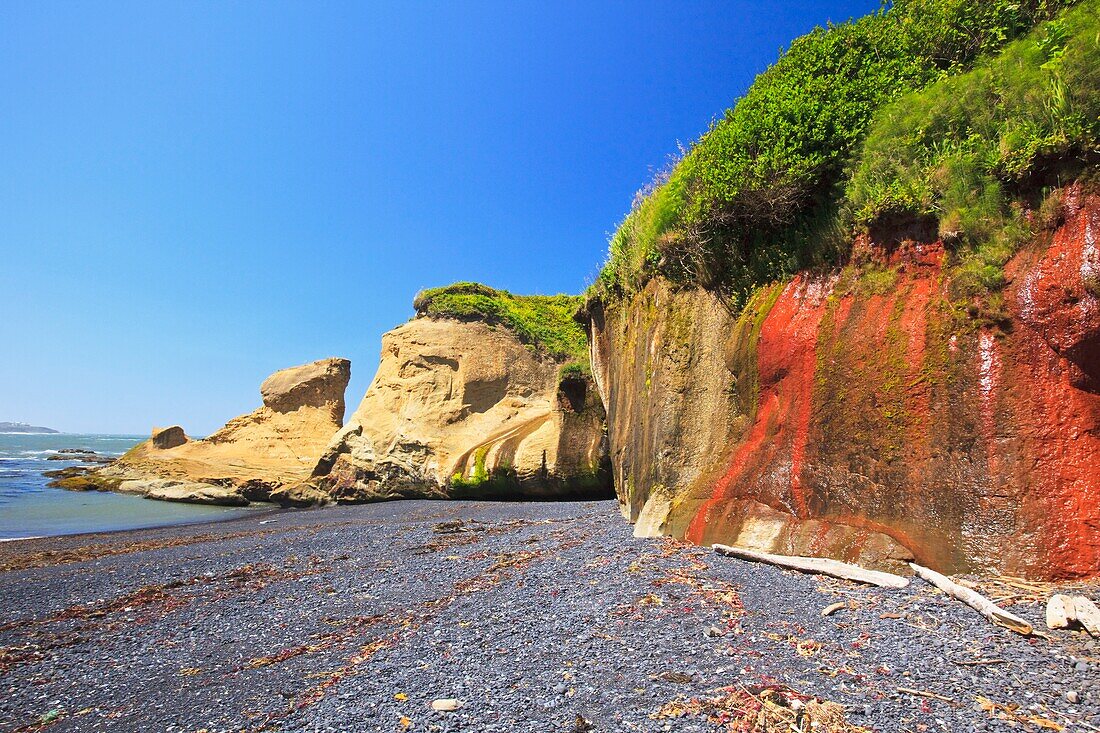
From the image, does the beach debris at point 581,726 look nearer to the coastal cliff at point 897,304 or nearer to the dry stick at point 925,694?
the dry stick at point 925,694

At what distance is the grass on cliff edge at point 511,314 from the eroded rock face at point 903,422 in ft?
55.6

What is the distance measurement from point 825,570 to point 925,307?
9.43 feet

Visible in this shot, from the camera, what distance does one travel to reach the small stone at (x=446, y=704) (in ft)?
11.7

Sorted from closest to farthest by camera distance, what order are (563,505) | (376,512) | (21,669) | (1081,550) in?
(1081,550) < (21,669) < (563,505) < (376,512)

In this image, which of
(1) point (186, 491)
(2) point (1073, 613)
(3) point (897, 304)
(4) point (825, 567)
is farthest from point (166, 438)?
(2) point (1073, 613)

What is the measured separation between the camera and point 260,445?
30500mm

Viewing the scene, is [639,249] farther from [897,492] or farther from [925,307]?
[897,492]

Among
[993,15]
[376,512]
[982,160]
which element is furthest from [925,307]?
[376,512]

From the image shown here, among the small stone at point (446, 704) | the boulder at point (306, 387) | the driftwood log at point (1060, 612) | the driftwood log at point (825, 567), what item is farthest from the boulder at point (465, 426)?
the small stone at point (446, 704)

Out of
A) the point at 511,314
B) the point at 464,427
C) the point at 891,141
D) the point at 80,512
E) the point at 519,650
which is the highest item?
the point at 511,314

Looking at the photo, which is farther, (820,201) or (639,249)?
(639,249)

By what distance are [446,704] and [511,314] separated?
23748 millimetres

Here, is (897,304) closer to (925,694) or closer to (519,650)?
(925,694)

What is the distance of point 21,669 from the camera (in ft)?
16.7
